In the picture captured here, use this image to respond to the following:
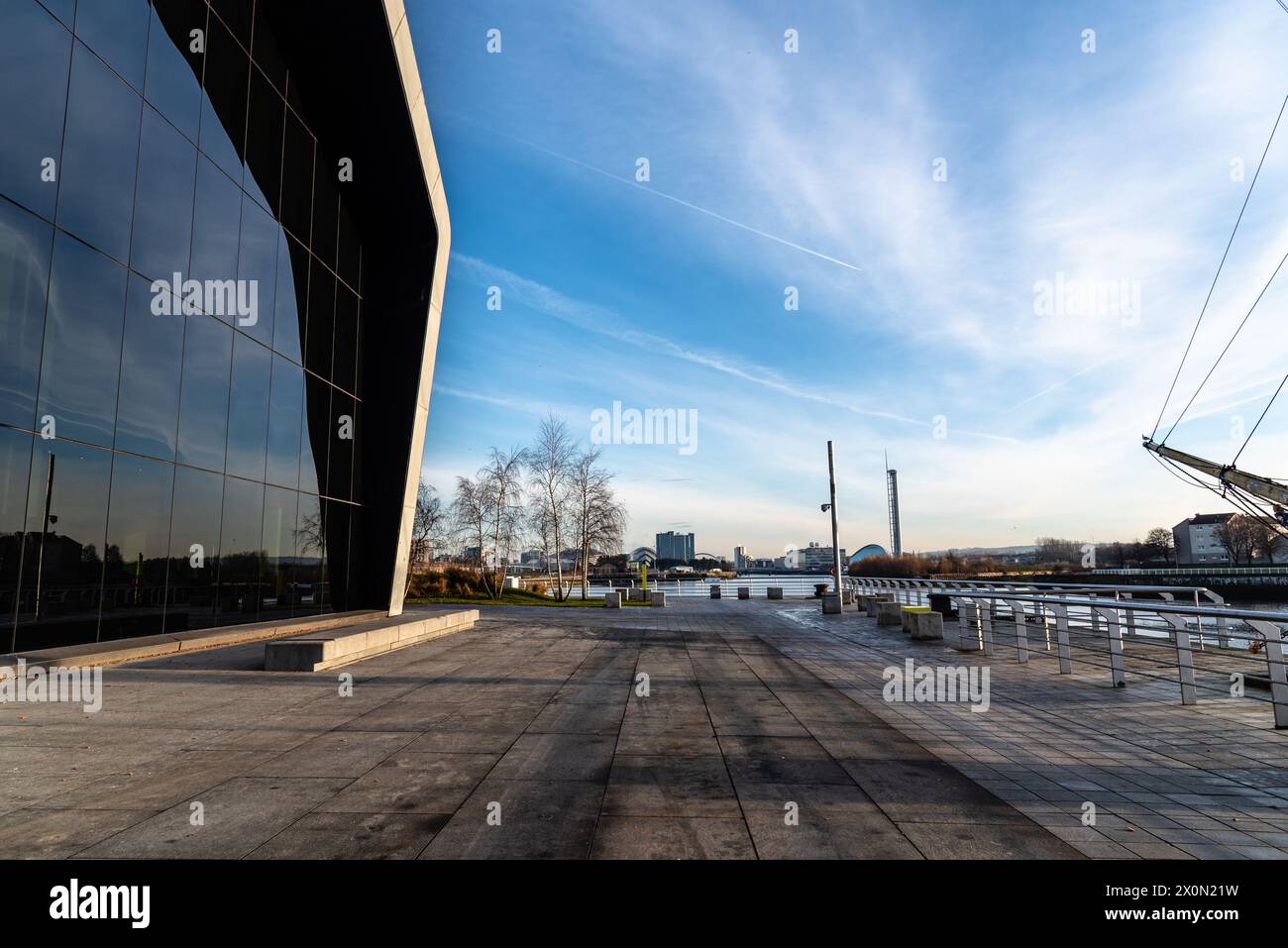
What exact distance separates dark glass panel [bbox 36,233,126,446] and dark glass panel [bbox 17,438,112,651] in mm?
445

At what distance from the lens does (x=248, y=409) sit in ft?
51.9

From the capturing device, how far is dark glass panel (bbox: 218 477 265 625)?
14852 mm

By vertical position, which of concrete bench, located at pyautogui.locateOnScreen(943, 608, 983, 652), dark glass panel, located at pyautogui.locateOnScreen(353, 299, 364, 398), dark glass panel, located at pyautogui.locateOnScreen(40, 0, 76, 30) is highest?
dark glass panel, located at pyautogui.locateOnScreen(40, 0, 76, 30)

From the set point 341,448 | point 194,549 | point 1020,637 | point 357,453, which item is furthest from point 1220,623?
point 357,453

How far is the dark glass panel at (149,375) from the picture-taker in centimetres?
1210

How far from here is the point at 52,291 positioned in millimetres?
10539

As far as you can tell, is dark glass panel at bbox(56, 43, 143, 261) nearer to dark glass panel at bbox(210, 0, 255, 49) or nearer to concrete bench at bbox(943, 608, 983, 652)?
dark glass panel at bbox(210, 0, 255, 49)

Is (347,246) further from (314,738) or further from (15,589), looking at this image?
(314,738)

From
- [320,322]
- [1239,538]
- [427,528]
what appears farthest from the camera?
[1239,538]

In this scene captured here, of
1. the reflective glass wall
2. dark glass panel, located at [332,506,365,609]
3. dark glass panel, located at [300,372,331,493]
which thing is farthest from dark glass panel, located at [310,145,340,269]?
dark glass panel, located at [332,506,365,609]

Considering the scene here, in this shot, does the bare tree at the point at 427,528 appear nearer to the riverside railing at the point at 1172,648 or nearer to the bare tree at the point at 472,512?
the bare tree at the point at 472,512

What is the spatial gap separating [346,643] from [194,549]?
4.38 m

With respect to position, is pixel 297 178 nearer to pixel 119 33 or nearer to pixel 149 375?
pixel 119 33

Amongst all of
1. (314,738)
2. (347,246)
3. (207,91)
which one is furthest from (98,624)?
(347,246)
